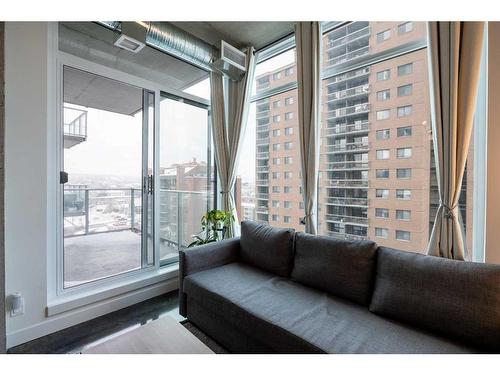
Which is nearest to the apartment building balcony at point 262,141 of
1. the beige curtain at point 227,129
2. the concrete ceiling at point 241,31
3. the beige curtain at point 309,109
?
the beige curtain at point 227,129

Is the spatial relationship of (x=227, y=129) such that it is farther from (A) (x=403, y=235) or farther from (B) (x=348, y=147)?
(A) (x=403, y=235)

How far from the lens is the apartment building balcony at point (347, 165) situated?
213 centimetres

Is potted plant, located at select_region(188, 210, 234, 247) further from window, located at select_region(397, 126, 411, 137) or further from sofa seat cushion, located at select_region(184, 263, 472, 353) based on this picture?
window, located at select_region(397, 126, 411, 137)

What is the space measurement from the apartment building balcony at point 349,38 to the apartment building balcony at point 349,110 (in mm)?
629

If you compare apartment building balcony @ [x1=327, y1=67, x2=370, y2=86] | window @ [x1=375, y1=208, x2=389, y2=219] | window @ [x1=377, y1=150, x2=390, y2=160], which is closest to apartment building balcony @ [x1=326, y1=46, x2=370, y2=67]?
apartment building balcony @ [x1=327, y1=67, x2=370, y2=86]

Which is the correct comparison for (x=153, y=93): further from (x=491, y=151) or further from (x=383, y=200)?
(x=491, y=151)

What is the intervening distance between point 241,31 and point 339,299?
2.90 m

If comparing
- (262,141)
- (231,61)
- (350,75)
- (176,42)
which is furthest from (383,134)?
(176,42)

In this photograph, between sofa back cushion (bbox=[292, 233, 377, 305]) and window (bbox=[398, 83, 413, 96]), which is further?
window (bbox=[398, 83, 413, 96])

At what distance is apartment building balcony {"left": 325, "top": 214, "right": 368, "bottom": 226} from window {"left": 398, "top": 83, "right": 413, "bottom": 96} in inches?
43.3

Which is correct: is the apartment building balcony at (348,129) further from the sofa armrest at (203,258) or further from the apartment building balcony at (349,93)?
the sofa armrest at (203,258)

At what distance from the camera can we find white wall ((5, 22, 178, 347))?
1733mm

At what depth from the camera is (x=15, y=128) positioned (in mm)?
1743
